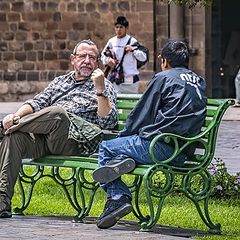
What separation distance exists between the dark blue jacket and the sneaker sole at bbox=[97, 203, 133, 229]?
0.52m

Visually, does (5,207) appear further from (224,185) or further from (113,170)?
(224,185)

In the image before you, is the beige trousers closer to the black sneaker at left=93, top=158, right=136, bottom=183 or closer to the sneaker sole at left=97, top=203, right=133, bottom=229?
the black sneaker at left=93, top=158, right=136, bottom=183

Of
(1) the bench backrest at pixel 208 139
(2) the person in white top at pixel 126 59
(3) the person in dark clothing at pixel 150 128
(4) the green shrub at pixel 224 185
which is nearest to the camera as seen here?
(3) the person in dark clothing at pixel 150 128

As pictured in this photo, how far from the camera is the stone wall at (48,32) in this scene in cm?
2717

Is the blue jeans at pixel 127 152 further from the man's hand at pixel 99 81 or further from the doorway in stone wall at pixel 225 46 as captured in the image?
the doorway in stone wall at pixel 225 46

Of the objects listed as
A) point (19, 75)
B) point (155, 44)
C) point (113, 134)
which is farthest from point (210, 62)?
point (113, 134)

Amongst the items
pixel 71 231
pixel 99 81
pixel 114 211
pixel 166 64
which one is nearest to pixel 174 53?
pixel 166 64

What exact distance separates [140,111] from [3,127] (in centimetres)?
118

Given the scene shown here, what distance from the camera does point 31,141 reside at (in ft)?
31.3

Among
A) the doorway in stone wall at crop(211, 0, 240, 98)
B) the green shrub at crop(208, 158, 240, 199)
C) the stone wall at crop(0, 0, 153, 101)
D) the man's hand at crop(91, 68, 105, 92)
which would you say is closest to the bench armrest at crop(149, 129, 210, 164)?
the man's hand at crop(91, 68, 105, 92)

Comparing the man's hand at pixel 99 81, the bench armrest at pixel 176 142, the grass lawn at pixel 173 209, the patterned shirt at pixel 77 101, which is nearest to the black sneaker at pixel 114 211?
the bench armrest at pixel 176 142

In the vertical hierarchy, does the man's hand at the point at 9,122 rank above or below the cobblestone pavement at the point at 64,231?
above

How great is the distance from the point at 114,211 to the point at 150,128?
0.64 metres

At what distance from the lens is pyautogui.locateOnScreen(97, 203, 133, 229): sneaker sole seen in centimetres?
867
